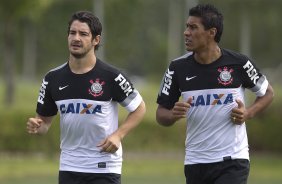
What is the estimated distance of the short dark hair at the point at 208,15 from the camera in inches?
352

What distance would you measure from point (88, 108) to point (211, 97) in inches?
45.5

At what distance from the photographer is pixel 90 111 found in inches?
345

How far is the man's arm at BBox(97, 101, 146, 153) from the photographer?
28.1ft

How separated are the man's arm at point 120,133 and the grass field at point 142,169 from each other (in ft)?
31.9

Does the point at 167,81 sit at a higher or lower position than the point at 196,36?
lower

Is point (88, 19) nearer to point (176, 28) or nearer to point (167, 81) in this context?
point (167, 81)

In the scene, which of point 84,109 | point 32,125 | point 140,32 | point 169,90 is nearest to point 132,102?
point 169,90

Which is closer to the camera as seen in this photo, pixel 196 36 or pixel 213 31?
pixel 196 36

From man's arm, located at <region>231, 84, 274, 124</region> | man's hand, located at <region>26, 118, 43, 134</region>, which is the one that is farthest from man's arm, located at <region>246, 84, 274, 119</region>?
man's hand, located at <region>26, 118, 43, 134</region>

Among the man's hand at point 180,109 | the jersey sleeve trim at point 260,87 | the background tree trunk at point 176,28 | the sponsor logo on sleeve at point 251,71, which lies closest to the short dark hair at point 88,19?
the man's hand at point 180,109

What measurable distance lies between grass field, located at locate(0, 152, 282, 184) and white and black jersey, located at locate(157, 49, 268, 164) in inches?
389

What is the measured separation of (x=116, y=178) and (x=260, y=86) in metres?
1.67

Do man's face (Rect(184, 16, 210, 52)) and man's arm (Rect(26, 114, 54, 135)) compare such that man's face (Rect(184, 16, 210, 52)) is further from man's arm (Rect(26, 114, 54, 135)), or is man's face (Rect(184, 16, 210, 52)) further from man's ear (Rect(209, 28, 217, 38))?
man's arm (Rect(26, 114, 54, 135))

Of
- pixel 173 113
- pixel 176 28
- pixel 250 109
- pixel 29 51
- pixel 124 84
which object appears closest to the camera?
pixel 173 113
